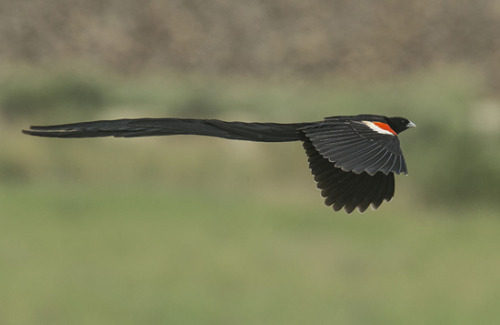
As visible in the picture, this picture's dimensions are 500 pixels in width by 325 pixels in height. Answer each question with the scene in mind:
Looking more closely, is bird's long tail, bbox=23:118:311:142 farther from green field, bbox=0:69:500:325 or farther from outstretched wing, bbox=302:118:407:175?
green field, bbox=0:69:500:325

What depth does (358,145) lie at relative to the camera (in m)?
2.75

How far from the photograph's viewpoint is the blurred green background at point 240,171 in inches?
582

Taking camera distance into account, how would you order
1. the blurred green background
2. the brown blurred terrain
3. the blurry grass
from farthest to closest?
1. the brown blurred terrain
2. the blurry grass
3. the blurred green background

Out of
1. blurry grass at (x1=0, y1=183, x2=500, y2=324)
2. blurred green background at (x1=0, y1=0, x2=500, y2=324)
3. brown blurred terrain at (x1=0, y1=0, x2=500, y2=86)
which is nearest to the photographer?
blurred green background at (x1=0, y1=0, x2=500, y2=324)

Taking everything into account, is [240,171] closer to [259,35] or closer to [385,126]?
[259,35]

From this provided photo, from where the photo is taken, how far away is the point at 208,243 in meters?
17.1

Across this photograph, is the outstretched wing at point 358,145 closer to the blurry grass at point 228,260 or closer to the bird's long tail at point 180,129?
the bird's long tail at point 180,129

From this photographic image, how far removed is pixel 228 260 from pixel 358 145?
14.0 metres

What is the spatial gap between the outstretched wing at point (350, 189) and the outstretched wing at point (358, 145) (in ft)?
0.61

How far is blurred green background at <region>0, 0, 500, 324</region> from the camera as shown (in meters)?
14.8

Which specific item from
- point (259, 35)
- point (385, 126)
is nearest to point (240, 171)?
point (259, 35)

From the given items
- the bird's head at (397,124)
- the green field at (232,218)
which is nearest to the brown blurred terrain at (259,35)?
the green field at (232,218)

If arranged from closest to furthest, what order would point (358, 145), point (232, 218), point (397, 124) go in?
point (358, 145)
point (397, 124)
point (232, 218)

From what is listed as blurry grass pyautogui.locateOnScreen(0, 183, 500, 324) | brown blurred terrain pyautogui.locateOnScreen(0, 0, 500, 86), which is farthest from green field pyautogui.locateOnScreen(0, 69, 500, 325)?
brown blurred terrain pyautogui.locateOnScreen(0, 0, 500, 86)
